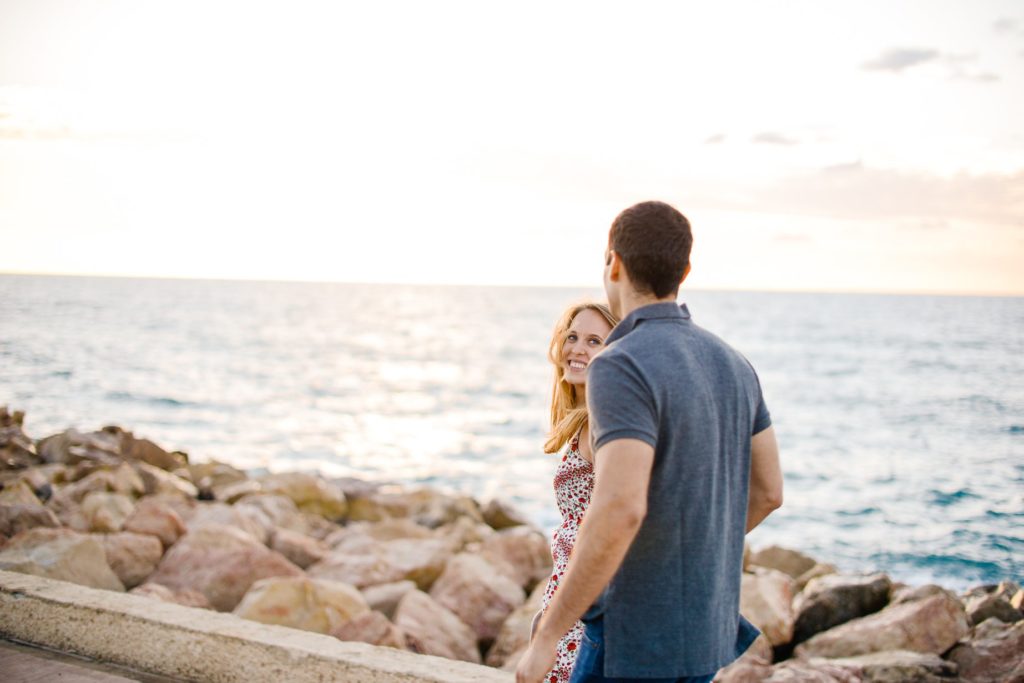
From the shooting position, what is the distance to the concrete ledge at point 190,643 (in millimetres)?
3756

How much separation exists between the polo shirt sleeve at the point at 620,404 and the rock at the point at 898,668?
369cm

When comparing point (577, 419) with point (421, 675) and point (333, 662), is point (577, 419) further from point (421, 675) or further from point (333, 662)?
point (333, 662)

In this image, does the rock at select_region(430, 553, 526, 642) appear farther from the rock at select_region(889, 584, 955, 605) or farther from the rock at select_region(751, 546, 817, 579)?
the rock at select_region(751, 546, 817, 579)

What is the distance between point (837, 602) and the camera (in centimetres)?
699

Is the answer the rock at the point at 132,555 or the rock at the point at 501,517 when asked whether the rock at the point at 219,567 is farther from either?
the rock at the point at 501,517

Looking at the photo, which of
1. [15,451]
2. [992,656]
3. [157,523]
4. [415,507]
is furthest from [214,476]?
[992,656]

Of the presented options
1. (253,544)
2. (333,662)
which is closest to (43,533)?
(253,544)

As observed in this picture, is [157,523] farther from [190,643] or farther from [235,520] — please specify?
[190,643]

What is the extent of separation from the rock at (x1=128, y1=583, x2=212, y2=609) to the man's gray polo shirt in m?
4.80

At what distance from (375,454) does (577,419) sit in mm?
18053

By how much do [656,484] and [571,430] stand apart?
0.69m

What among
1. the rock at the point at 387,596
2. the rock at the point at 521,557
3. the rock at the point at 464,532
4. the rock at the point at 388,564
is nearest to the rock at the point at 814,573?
the rock at the point at 521,557

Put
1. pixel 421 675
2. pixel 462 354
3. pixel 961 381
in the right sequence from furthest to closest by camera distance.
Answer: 1. pixel 462 354
2. pixel 961 381
3. pixel 421 675

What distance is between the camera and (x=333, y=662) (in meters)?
3.78
